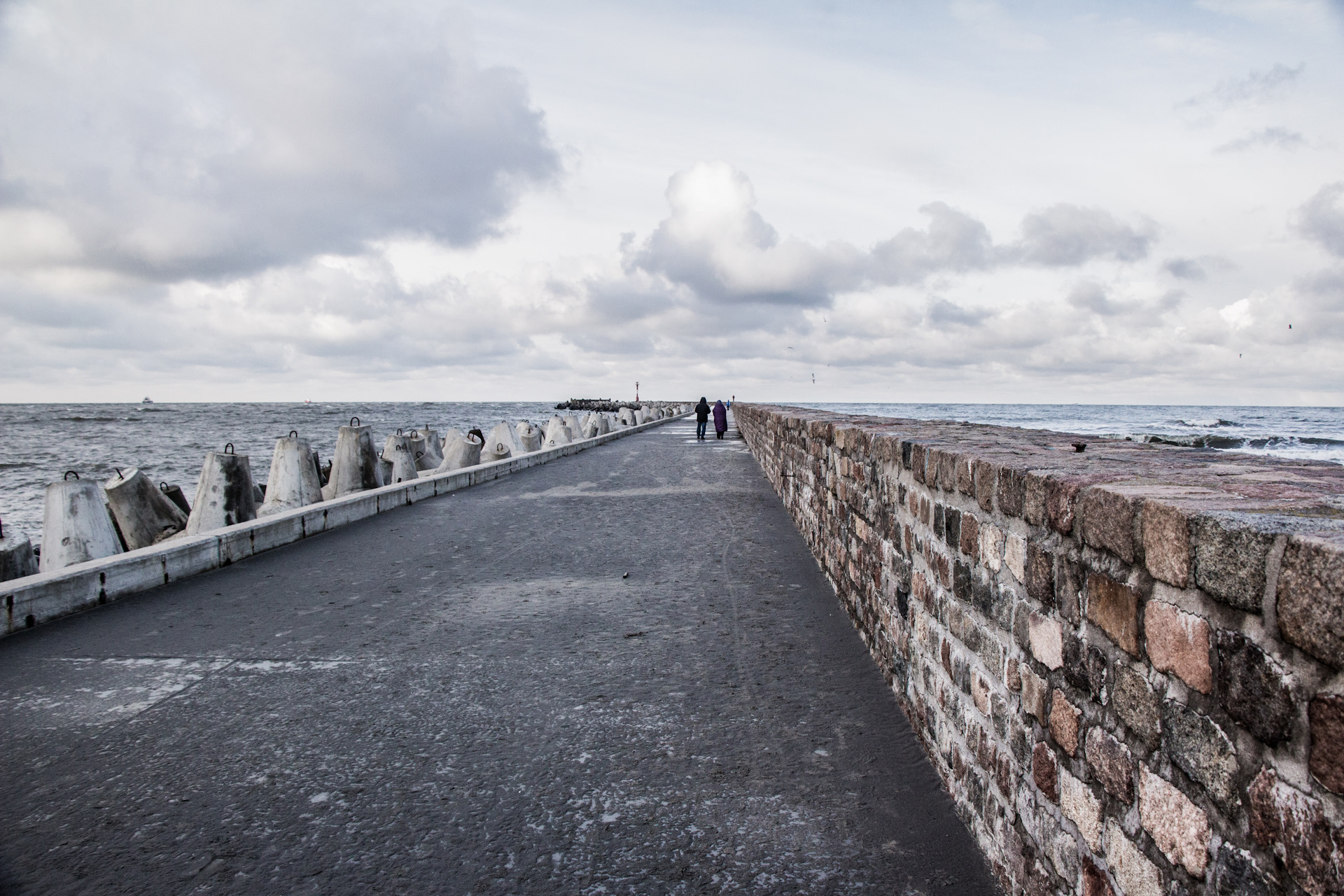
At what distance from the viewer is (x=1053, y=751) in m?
2.03

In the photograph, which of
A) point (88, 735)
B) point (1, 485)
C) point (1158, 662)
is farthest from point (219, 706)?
point (1, 485)

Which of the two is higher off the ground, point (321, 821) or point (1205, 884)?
point (1205, 884)

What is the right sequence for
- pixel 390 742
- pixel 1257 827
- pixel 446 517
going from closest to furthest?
1. pixel 1257 827
2. pixel 390 742
3. pixel 446 517

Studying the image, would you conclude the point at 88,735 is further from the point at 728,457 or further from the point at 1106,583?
the point at 728,457

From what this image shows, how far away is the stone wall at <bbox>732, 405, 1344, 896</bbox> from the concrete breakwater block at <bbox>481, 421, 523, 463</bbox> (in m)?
13.4

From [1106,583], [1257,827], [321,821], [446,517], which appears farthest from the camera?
[446,517]

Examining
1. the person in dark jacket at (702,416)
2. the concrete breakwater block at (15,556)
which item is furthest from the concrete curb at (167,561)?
the person in dark jacket at (702,416)

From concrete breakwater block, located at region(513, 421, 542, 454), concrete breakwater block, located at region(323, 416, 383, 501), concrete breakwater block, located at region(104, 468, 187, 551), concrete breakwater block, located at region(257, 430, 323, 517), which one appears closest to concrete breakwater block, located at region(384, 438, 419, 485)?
concrete breakwater block, located at region(323, 416, 383, 501)

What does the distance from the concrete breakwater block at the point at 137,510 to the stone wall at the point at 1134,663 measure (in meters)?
8.40

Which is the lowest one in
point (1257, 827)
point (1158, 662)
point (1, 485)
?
point (1, 485)

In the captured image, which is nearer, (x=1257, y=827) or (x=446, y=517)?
(x=1257, y=827)

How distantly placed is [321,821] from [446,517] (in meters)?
6.67

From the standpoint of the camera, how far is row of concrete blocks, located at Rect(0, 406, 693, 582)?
21.7 ft

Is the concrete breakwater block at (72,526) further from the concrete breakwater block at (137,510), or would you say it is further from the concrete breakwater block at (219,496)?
the concrete breakwater block at (137,510)
